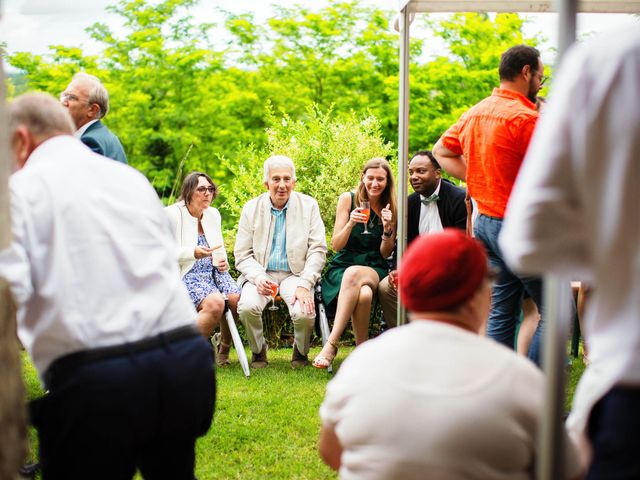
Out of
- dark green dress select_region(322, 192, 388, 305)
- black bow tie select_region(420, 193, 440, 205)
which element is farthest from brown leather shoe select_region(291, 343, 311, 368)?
black bow tie select_region(420, 193, 440, 205)

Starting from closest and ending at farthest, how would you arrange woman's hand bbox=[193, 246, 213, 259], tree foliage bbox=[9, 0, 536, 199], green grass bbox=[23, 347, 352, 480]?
green grass bbox=[23, 347, 352, 480] → woman's hand bbox=[193, 246, 213, 259] → tree foliage bbox=[9, 0, 536, 199]

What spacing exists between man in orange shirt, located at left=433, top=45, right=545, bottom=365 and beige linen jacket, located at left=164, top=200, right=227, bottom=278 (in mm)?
2964

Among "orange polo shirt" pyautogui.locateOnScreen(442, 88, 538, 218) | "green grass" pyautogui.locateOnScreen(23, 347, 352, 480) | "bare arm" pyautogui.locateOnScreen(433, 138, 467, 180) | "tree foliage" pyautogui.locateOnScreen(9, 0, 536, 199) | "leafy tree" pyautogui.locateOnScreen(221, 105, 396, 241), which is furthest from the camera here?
"tree foliage" pyautogui.locateOnScreen(9, 0, 536, 199)

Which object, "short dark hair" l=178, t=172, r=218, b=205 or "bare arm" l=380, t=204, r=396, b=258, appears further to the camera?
"short dark hair" l=178, t=172, r=218, b=205

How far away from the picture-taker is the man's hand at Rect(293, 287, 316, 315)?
689 centimetres

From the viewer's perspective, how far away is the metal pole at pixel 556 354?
175 cm

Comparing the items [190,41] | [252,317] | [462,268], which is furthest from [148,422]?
[190,41]

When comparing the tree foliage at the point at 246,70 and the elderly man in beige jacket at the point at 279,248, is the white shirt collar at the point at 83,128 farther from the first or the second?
the tree foliage at the point at 246,70

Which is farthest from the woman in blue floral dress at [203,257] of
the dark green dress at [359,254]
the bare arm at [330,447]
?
the bare arm at [330,447]

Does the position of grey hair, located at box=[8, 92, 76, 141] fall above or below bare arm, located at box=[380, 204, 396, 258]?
above

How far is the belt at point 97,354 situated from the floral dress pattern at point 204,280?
4.51 m

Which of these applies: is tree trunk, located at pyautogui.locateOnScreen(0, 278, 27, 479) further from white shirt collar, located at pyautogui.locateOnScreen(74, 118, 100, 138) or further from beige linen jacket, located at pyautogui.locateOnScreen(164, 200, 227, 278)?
beige linen jacket, located at pyautogui.locateOnScreen(164, 200, 227, 278)

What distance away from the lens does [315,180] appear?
31.0 ft

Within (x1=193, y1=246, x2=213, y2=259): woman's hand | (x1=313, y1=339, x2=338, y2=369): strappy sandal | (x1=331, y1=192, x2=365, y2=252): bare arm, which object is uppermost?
(x1=331, y1=192, x2=365, y2=252): bare arm
